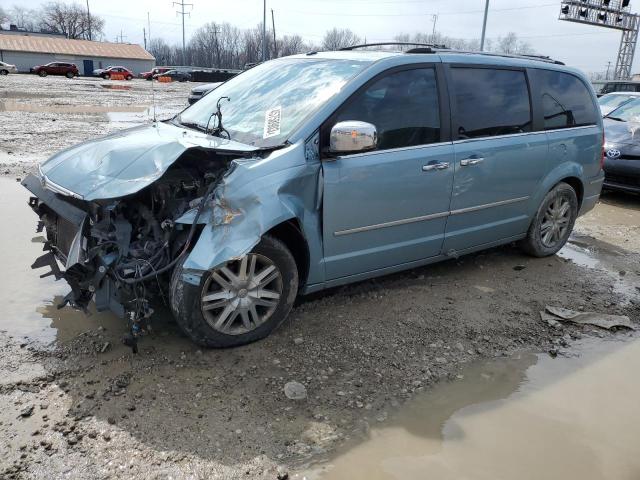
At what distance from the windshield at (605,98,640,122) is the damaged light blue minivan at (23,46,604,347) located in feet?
18.6

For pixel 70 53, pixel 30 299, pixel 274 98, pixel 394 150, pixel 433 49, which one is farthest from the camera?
pixel 70 53

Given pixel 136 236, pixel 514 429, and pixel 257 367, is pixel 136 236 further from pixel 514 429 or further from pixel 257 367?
pixel 514 429

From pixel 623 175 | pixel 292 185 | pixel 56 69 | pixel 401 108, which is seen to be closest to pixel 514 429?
pixel 292 185

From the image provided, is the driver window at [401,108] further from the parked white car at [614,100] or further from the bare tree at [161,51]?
the bare tree at [161,51]

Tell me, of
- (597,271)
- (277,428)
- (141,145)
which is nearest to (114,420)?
(277,428)

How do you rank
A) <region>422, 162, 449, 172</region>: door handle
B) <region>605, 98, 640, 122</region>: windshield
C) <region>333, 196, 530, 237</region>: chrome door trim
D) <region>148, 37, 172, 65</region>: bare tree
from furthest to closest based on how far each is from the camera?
<region>148, 37, 172, 65</region>: bare tree → <region>605, 98, 640, 122</region>: windshield → <region>422, 162, 449, 172</region>: door handle → <region>333, 196, 530, 237</region>: chrome door trim

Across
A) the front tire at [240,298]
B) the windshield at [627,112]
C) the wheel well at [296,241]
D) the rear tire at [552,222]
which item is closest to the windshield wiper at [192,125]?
the wheel well at [296,241]

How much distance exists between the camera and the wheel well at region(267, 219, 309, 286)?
138 inches

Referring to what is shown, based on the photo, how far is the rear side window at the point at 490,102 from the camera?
170 inches

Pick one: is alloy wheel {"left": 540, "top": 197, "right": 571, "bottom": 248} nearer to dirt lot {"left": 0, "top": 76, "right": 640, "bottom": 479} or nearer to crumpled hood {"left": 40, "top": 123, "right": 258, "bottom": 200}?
dirt lot {"left": 0, "top": 76, "right": 640, "bottom": 479}

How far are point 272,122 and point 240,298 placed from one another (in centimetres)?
125

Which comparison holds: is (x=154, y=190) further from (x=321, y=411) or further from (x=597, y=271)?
(x=597, y=271)

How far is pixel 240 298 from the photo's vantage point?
338cm

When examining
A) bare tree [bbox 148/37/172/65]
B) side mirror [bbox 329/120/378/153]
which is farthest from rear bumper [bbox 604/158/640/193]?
bare tree [bbox 148/37/172/65]
